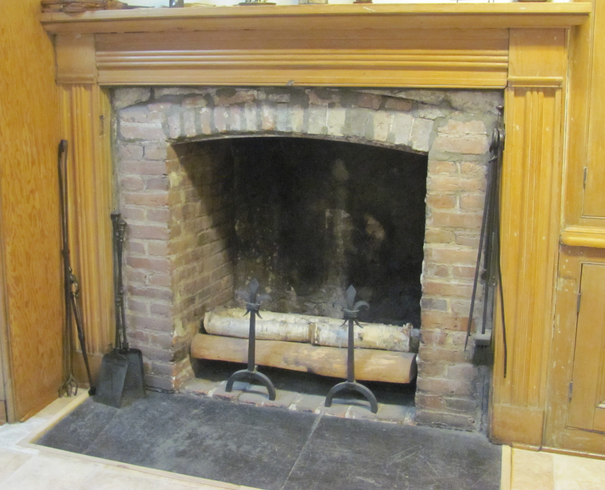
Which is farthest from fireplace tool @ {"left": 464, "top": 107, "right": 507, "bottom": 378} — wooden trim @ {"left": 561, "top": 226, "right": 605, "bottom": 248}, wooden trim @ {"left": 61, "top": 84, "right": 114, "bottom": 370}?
wooden trim @ {"left": 61, "top": 84, "right": 114, "bottom": 370}

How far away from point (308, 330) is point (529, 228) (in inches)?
43.3

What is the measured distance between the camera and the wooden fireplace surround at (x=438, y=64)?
217cm

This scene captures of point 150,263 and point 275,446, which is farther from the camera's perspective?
point 150,263

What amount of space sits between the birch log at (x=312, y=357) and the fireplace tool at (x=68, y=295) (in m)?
0.51

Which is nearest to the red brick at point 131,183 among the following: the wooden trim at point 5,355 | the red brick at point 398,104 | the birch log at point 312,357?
the wooden trim at point 5,355

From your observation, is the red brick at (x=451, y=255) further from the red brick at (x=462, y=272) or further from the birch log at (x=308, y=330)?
the birch log at (x=308, y=330)

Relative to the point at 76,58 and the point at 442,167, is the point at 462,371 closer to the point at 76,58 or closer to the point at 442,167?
the point at 442,167

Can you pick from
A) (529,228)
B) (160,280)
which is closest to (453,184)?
(529,228)

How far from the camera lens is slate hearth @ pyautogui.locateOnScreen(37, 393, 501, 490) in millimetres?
2232

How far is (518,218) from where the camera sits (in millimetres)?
2277

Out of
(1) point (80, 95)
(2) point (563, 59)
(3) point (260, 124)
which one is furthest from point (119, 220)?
(2) point (563, 59)

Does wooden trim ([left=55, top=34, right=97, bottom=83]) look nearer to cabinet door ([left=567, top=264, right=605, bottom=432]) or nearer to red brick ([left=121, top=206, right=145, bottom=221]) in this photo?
red brick ([left=121, top=206, right=145, bottom=221])

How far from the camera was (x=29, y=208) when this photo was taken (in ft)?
8.50

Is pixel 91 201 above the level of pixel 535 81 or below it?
below
